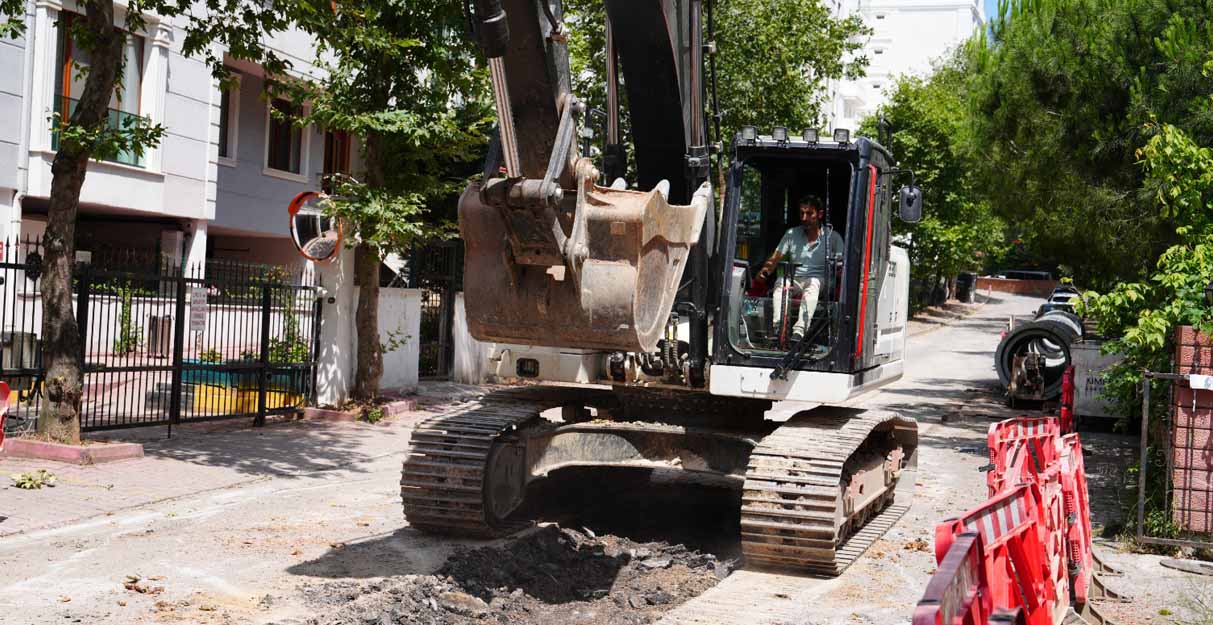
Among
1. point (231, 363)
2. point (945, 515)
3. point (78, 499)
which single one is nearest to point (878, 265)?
point (945, 515)

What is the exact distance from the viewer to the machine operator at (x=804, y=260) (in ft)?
29.3

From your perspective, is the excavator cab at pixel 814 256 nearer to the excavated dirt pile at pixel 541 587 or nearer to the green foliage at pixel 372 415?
the excavated dirt pile at pixel 541 587

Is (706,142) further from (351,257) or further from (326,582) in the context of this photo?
(351,257)

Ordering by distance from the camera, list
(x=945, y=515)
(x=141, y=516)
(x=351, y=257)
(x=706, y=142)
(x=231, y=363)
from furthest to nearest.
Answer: (x=351, y=257)
(x=231, y=363)
(x=945, y=515)
(x=141, y=516)
(x=706, y=142)

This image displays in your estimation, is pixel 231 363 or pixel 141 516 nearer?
pixel 141 516

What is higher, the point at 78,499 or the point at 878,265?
the point at 878,265

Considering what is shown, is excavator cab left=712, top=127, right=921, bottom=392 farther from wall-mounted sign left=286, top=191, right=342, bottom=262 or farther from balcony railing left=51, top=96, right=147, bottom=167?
balcony railing left=51, top=96, right=147, bottom=167

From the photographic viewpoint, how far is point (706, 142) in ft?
28.6

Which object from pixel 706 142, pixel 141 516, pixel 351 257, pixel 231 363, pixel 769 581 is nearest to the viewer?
pixel 769 581

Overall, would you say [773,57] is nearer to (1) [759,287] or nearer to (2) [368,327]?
(2) [368,327]

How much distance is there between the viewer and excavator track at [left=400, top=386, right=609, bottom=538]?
8.50 meters

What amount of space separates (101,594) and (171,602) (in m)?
0.47

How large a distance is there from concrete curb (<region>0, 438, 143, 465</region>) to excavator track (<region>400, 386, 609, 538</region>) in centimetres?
409

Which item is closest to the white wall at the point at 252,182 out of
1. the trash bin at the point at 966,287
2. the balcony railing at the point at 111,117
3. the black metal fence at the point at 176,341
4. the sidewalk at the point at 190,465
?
the balcony railing at the point at 111,117
